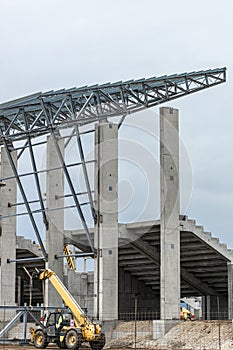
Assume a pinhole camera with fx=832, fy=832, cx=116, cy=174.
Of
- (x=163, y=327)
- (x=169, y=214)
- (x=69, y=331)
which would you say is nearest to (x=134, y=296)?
(x=163, y=327)

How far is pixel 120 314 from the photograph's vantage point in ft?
185

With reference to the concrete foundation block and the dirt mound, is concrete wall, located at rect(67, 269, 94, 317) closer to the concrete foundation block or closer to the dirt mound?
the dirt mound

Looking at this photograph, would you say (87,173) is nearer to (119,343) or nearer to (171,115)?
(171,115)

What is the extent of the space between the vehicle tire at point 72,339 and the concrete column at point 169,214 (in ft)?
18.4

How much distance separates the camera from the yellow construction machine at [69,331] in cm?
3791

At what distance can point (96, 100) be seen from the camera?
44.4 metres

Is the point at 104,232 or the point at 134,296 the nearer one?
the point at 104,232

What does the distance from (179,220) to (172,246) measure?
7.95 ft

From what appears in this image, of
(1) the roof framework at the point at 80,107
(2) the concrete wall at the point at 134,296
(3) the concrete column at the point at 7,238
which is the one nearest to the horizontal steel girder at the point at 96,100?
(1) the roof framework at the point at 80,107

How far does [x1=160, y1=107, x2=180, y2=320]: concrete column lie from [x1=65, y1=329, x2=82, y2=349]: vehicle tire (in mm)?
5622

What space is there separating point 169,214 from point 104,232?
4.63 m

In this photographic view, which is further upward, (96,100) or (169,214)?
(96,100)

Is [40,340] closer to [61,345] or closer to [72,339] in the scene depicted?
[61,345]

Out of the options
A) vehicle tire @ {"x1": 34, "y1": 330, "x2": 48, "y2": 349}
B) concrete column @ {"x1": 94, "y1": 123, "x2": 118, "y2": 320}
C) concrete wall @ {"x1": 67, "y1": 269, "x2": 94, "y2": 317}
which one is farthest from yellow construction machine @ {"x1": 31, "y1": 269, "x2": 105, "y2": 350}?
concrete wall @ {"x1": 67, "y1": 269, "x2": 94, "y2": 317}
